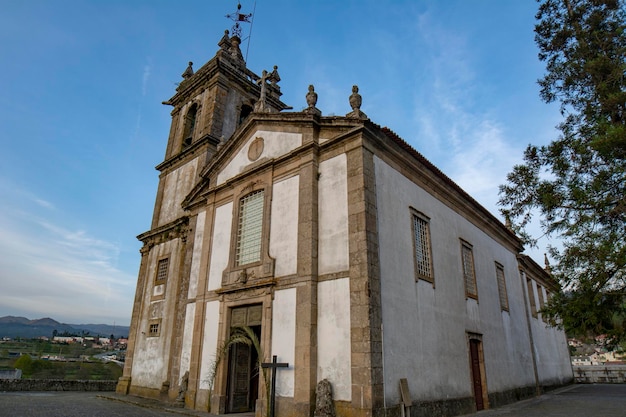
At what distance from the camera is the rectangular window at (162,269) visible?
1768cm

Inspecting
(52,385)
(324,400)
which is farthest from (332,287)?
(52,385)

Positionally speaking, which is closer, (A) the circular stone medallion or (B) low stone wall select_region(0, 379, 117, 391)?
(A) the circular stone medallion

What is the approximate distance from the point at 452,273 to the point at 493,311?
12.9 ft

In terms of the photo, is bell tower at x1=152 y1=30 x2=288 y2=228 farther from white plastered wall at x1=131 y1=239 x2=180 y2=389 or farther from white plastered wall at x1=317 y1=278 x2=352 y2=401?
white plastered wall at x1=317 y1=278 x2=352 y2=401

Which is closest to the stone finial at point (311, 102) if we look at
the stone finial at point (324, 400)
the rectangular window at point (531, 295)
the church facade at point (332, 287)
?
the church facade at point (332, 287)

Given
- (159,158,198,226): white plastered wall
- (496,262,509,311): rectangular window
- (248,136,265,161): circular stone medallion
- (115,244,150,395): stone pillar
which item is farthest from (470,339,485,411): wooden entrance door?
(115,244,150,395): stone pillar

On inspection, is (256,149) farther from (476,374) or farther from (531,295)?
(531,295)

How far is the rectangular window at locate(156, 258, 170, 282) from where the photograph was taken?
17680mm

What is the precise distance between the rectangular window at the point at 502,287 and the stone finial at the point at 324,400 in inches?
413

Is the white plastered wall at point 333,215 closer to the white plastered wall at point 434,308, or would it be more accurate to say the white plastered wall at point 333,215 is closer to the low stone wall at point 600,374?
the white plastered wall at point 434,308

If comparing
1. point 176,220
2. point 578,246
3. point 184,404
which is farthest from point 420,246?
point 176,220

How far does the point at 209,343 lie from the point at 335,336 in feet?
16.5

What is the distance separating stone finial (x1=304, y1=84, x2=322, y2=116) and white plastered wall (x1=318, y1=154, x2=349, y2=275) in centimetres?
178

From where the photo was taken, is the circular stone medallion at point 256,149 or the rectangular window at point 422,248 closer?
the rectangular window at point 422,248
